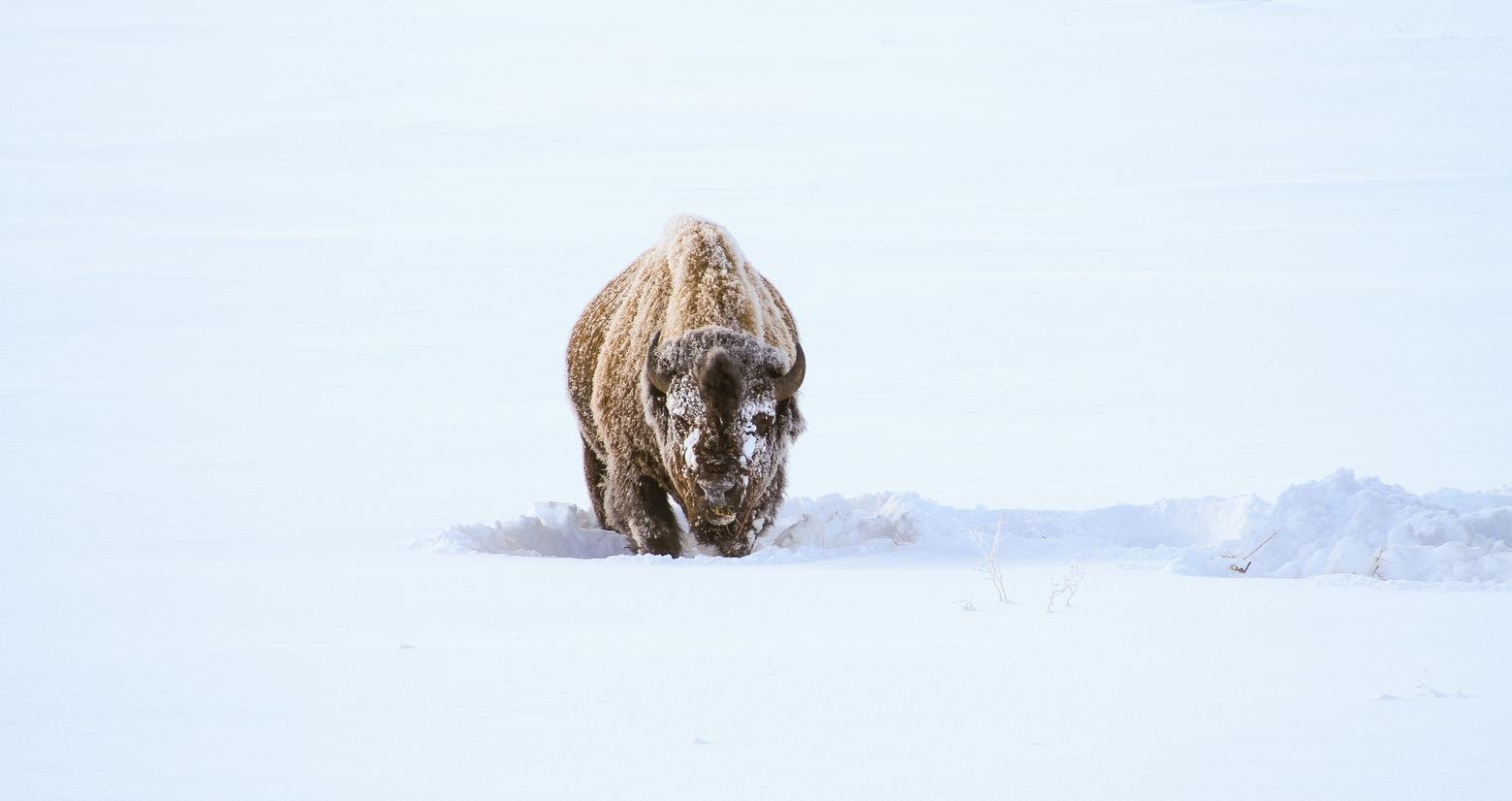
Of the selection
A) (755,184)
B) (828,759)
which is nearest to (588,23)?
(755,184)

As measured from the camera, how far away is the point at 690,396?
7.76 metres

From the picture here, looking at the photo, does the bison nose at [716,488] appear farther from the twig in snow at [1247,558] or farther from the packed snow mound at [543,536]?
the twig in snow at [1247,558]

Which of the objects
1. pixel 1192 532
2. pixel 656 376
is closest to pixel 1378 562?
pixel 1192 532

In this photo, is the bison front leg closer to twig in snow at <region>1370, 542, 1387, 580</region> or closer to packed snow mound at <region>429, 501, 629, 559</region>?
packed snow mound at <region>429, 501, 629, 559</region>

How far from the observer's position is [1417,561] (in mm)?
6348

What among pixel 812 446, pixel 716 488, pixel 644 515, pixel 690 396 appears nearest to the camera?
pixel 716 488

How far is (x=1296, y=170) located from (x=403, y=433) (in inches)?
706

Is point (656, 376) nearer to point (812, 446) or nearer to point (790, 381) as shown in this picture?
point (790, 381)

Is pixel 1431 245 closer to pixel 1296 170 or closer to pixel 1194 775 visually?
pixel 1296 170

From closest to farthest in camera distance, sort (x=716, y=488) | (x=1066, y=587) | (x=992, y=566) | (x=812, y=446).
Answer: (x=1066, y=587), (x=992, y=566), (x=716, y=488), (x=812, y=446)

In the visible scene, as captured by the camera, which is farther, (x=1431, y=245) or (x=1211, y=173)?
(x=1211, y=173)

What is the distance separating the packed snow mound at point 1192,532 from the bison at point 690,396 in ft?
0.99

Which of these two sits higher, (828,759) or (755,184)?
(755,184)

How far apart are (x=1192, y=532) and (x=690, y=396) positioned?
2263 millimetres
